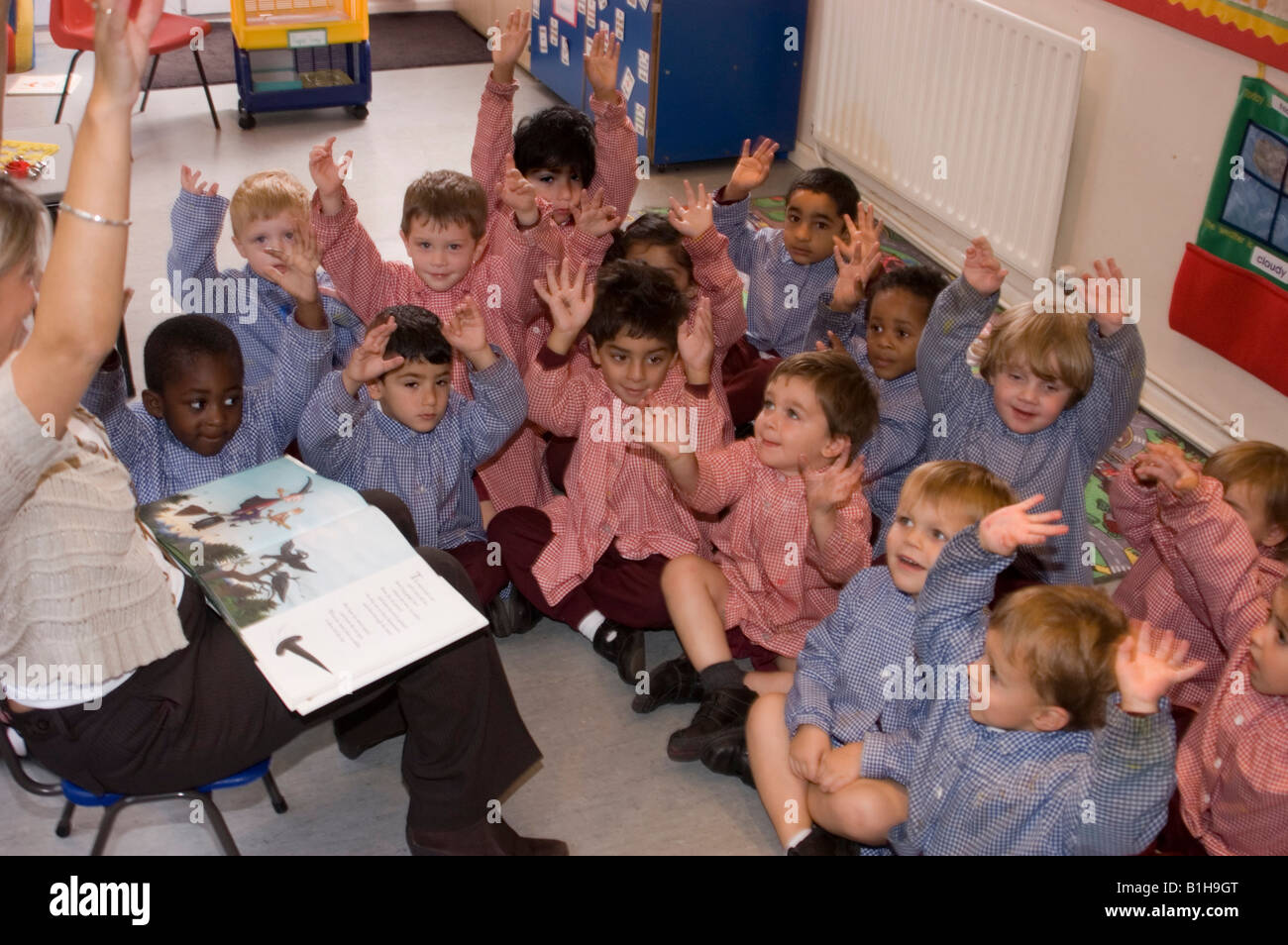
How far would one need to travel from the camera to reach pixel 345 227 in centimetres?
295

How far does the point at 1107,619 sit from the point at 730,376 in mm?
1564

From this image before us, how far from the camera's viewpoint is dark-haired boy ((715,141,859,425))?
10.4 feet

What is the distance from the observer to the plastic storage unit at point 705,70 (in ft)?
16.0

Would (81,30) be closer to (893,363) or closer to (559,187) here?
(559,187)

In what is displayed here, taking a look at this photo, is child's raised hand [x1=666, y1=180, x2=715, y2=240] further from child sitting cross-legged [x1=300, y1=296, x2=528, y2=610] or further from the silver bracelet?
the silver bracelet

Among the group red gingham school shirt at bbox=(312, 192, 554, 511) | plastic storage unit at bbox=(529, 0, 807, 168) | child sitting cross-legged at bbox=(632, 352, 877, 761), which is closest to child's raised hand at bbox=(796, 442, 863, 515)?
child sitting cross-legged at bbox=(632, 352, 877, 761)

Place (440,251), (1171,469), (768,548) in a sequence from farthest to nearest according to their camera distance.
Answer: (440,251) → (768,548) → (1171,469)

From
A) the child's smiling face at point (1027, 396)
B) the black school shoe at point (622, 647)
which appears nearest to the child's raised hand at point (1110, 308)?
the child's smiling face at point (1027, 396)

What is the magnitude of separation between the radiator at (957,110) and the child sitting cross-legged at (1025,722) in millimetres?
2362

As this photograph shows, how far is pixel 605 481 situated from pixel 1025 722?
1093mm

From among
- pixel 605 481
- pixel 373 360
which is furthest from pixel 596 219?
pixel 373 360

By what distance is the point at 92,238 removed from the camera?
1309 mm
